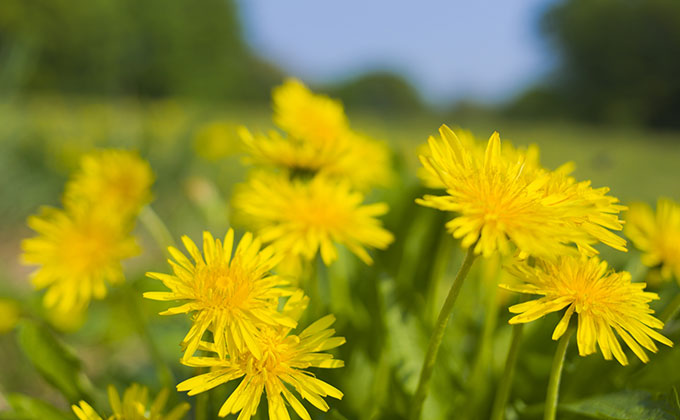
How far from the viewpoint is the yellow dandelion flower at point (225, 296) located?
1.02ft

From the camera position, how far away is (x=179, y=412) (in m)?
0.37

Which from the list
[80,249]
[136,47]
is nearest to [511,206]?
[80,249]

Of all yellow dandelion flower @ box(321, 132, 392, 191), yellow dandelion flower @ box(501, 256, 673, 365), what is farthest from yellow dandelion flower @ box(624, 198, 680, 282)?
yellow dandelion flower @ box(321, 132, 392, 191)

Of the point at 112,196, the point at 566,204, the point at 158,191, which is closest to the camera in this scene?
the point at 566,204

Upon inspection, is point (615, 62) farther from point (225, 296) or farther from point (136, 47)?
point (136, 47)

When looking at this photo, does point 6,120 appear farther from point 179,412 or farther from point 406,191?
point 179,412

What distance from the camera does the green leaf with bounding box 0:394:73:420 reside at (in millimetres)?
460

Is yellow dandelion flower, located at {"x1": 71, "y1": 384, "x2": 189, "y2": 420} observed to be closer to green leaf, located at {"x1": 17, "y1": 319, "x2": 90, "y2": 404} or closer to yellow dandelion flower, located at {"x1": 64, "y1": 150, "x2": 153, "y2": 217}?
green leaf, located at {"x1": 17, "y1": 319, "x2": 90, "y2": 404}

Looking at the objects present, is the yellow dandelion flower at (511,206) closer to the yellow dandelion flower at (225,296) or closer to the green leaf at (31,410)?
the yellow dandelion flower at (225,296)

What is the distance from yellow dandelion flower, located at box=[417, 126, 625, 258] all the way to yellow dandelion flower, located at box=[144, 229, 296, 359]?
120mm

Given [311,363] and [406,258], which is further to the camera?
[406,258]

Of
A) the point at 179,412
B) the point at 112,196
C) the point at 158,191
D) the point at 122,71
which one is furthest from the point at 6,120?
the point at 122,71

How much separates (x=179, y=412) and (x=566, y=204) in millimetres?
300

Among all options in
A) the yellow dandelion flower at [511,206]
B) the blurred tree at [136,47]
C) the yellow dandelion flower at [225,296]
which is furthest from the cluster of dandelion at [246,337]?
the blurred tree at [136,47]
